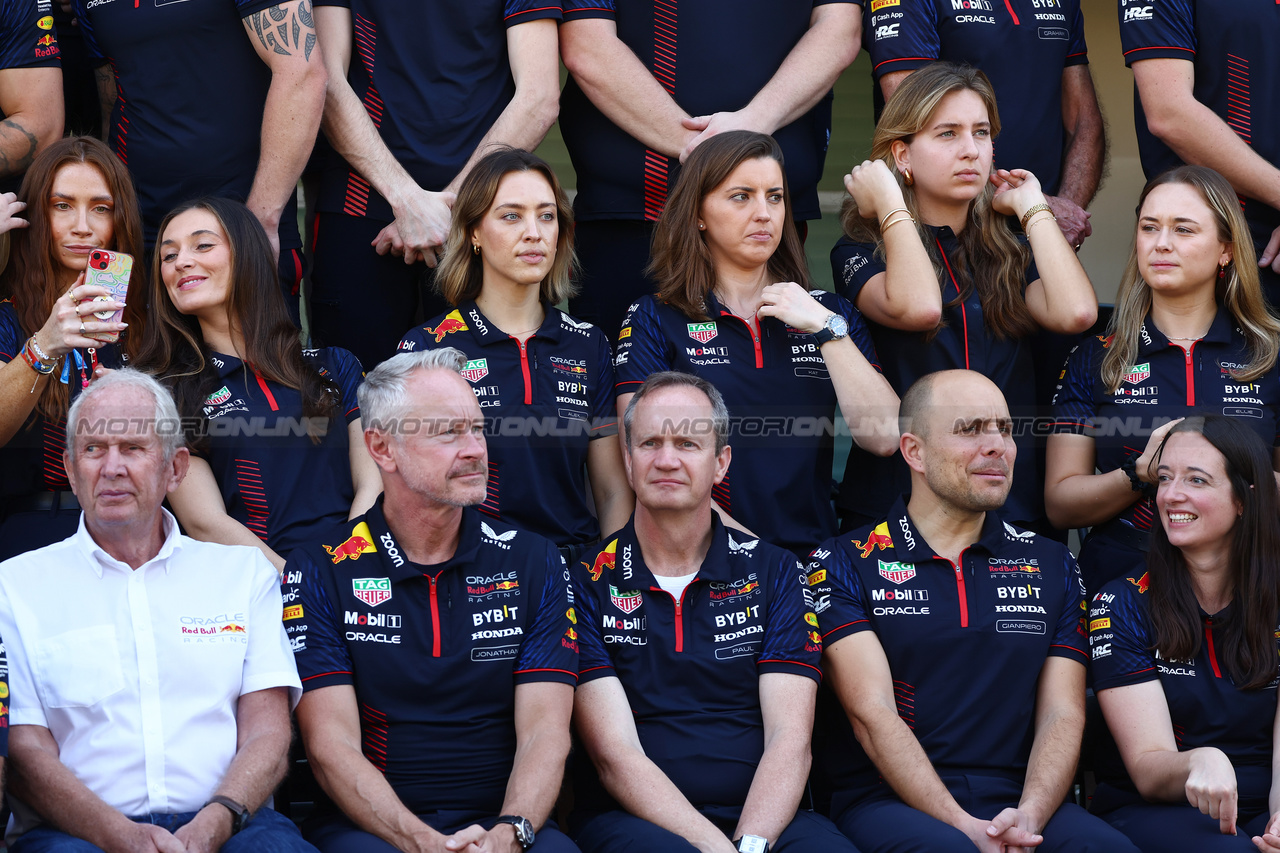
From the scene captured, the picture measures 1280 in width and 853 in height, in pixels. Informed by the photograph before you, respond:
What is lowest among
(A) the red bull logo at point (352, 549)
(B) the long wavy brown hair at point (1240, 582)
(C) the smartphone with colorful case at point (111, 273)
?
(B) the long wavy brown hair at point (1240, 582)

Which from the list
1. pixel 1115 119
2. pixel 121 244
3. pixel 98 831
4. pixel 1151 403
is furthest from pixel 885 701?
pixel 1115 119

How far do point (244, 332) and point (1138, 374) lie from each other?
2.78m

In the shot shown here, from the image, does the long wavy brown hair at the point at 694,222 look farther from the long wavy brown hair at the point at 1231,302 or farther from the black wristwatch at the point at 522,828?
the black wristwatch at the point at 522,828

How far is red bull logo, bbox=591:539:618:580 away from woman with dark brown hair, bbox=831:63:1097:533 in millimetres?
996

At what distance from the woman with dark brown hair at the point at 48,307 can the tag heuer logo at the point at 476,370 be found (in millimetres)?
1013

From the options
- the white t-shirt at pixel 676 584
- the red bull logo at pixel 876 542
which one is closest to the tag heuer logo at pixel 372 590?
the white t-shirt at pixel 676 584

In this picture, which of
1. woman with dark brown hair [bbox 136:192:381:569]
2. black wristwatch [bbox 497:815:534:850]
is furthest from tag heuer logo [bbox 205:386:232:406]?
black wristwatch [bbox 497:815:534:850]

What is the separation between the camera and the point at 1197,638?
3857mm

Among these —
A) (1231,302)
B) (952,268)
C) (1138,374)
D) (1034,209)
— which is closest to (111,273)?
(952,268)

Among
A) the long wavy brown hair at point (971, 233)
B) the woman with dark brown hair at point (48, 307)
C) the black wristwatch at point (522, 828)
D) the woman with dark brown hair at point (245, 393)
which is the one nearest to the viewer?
the black wristwatch at point (522, 828)

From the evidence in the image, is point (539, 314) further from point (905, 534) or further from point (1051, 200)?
point (1051, 200)

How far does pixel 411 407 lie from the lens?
3.75 metres

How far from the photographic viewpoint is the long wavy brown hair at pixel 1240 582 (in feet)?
12.6

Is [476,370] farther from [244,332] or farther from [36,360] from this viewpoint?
[36,360]
